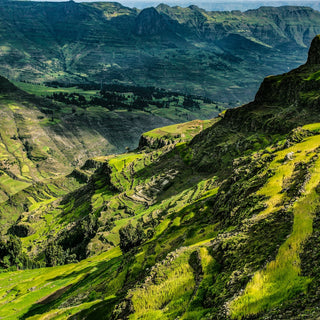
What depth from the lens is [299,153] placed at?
5241 cm

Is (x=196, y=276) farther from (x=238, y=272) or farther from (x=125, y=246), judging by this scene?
(x=125, y=246)

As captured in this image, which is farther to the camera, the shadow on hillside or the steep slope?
the shadow on hillside

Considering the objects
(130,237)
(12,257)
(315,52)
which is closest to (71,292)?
(130,237)

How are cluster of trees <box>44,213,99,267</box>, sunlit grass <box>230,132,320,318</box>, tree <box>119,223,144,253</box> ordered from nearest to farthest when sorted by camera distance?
sunlit grass <box>230,132,320,318</box>
tree <box>119,223,144,253</box>
cluster of trees <box>44,213,99,267</box>

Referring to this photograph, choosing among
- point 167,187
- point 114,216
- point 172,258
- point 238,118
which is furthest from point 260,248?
point 114,216

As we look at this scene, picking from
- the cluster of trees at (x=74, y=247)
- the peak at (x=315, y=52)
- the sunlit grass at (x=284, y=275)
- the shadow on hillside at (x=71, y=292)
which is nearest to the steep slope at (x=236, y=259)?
the sunlit grass at (x=284, y=275)

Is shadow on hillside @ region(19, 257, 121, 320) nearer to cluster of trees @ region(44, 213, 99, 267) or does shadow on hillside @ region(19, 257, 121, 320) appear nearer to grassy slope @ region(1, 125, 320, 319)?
grassy slope @ region(1, 125, 320, 319)

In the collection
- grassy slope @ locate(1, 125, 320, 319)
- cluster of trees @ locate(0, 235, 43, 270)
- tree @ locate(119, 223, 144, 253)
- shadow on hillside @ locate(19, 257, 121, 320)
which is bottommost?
cluster of trees @ locate(0, 235, 43, 270)

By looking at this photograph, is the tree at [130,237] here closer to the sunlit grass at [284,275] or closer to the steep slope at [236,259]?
the steep slope at [236,259]

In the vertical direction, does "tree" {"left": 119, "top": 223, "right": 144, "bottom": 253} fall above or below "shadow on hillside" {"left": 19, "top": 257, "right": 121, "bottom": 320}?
above

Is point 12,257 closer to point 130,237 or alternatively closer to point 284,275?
point 130,237

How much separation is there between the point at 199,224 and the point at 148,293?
28783mm

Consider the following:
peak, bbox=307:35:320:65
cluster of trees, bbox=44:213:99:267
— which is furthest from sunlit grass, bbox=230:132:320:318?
cluster of trees, bbox=44:213:99:267

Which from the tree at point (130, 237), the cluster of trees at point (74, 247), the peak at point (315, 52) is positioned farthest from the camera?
the cluster of trees at point (74, 247)
